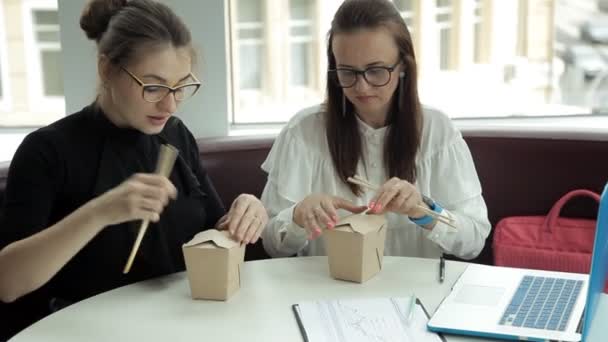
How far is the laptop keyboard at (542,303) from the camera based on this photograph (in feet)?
4.24

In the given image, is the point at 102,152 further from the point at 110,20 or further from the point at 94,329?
the point at 94,329

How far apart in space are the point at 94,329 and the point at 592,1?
2.58 m

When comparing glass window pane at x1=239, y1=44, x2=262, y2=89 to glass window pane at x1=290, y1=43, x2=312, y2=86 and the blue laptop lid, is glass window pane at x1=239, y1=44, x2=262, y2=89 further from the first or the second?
the blue laptop lid

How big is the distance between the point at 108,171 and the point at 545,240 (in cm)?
143

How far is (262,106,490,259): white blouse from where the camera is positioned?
1919 mm

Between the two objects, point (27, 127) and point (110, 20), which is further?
point (27, 127)

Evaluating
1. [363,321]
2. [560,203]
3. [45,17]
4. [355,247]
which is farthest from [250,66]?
[363,321]

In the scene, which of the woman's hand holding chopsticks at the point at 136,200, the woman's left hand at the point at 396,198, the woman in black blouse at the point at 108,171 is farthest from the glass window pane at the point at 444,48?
the woman's hand holding chopsticks at the point at 136,200

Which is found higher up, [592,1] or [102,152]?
[592,1]

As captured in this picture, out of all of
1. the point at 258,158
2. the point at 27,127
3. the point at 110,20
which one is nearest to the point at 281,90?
the point at 258,158

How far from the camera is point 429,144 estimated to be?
1.96 meters

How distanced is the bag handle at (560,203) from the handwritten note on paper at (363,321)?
1.02 m

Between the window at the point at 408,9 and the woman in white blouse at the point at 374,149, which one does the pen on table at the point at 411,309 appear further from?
the window at the point at 408,9

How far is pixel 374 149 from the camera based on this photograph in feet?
6.43
